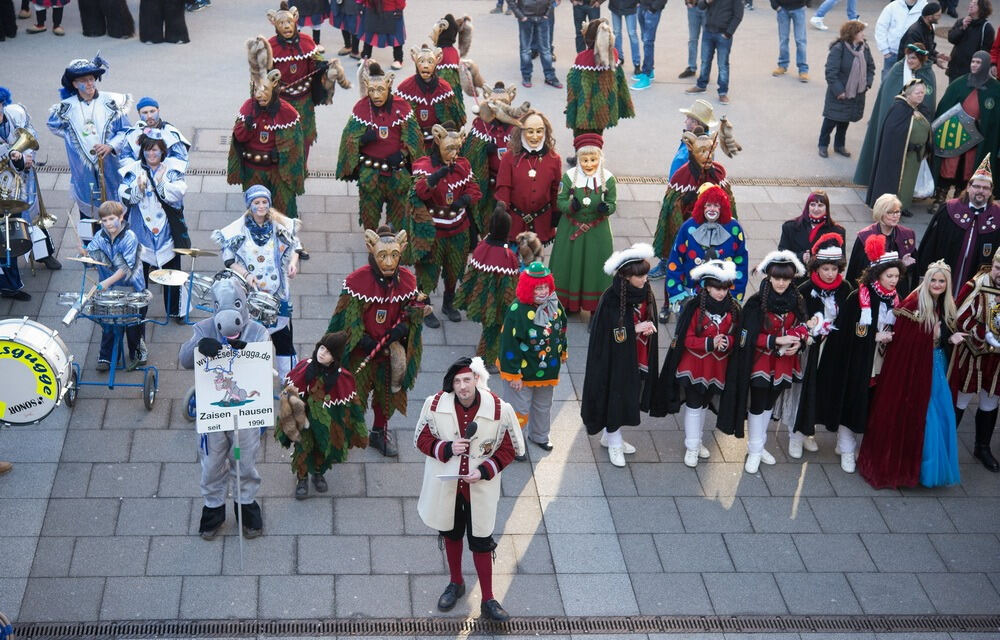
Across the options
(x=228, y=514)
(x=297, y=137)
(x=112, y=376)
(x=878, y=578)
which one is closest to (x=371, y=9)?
(x=297, y=137)

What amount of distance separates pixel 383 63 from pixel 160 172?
765cm

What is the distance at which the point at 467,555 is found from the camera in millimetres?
7844

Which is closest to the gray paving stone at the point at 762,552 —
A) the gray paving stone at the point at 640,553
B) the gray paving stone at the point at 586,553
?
the gray paving stone at the point at 640,553

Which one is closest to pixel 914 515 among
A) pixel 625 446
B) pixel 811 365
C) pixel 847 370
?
pixel 847 370

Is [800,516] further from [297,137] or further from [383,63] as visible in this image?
[383,63]

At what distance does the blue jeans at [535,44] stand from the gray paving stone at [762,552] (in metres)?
9.48

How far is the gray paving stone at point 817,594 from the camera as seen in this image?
302 inches

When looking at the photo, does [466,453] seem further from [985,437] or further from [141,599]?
[985,437]

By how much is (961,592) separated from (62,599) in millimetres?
5706

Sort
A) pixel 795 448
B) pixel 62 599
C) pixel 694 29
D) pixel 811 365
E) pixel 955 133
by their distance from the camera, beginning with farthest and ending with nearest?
pixel 694 29 → pixel 955 133 → pixel 795 448 → pixel 811 365 → pixel 62 599

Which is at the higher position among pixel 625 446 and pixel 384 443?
pixel 384 443

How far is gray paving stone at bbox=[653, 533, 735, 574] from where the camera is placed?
7.95 meters

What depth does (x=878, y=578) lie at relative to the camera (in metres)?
8.00

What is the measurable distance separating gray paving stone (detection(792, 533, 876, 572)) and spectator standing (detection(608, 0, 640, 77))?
9512mm
